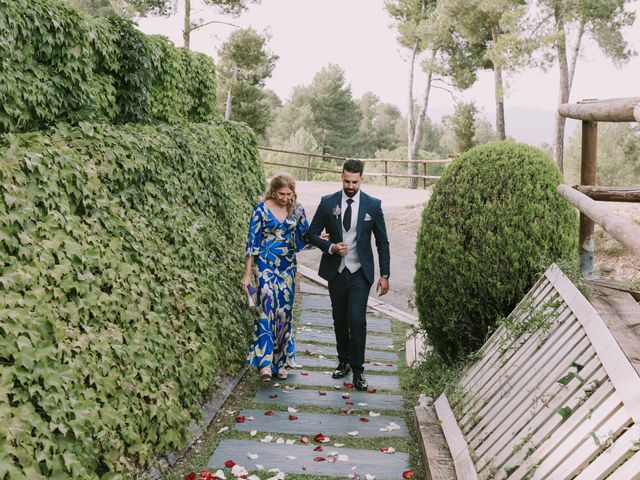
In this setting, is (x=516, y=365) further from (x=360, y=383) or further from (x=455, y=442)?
(x=360, y=383)

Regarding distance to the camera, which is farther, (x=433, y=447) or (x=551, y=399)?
(x=433, y=447)

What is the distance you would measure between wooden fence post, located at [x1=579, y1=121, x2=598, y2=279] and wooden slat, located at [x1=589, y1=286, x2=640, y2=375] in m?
0.46

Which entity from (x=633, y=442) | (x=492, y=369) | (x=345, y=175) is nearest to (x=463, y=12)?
(x=345, y=175)

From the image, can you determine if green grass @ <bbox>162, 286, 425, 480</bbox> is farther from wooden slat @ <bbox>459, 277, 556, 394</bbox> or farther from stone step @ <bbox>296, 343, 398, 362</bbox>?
stone step @ <bbox>296, 343, 398, 362</bbox>

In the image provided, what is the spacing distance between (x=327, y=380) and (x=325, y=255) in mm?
1190

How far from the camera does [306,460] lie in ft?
14.8

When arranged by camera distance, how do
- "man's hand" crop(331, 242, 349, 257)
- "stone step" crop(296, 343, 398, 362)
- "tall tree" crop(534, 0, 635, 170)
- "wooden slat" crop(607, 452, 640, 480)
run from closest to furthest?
"wooden slat" crop(607, 452, 640, 480)
"man's hand" crop(331, 242, 349, 257)
"stone step" crop(296, 343, 398, 362)
"tall tree" crop(534, 0, 635, 170)

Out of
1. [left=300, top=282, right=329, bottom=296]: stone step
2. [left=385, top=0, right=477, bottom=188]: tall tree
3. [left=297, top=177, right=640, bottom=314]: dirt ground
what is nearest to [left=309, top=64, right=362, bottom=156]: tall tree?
[left=385, top=0, right=477, bottom=188]: tall tree

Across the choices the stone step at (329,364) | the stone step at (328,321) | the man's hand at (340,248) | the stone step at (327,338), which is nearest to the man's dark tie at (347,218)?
the man's hand at (340,248)

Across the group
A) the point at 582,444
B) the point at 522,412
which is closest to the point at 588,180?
the point at 522,412

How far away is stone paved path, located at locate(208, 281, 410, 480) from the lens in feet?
14.6

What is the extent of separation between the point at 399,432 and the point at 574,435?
7.92 ft

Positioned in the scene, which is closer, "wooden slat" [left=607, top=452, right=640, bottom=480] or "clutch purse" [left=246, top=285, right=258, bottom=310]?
"wooden slat" [left=607, top=452, right=640, bottom=480]

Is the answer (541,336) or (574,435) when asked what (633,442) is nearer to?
(574,435)
